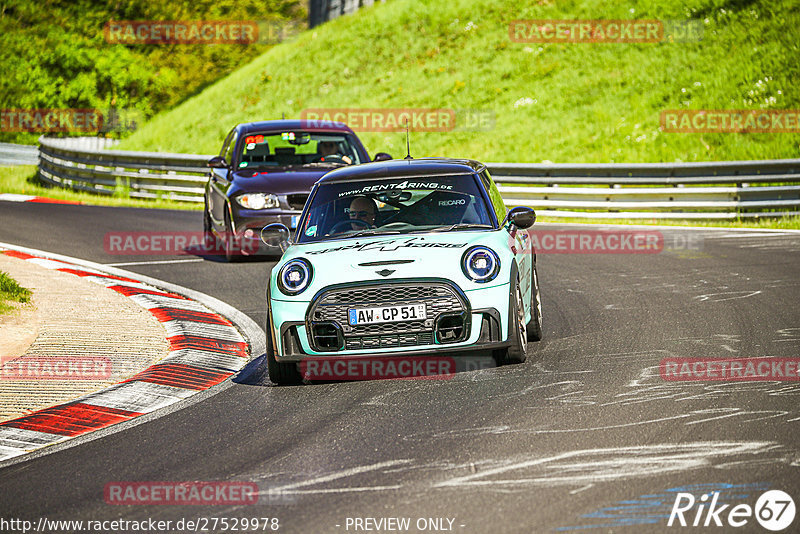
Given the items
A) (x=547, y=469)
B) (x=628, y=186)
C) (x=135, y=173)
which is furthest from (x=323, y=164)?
(x=135, y=173)

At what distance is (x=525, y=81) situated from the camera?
34.1 meters

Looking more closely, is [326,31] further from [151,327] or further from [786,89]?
[151,327]

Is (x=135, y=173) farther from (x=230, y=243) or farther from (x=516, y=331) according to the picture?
(x=516, y=331)

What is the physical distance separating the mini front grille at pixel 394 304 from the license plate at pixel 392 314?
26 millimetres

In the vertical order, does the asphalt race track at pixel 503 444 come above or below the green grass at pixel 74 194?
below

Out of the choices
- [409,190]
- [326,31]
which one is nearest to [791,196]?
[409,190]

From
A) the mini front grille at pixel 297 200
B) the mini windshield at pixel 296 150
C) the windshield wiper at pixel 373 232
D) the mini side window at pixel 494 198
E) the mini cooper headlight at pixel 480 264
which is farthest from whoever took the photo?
the mini windshield at pixel 296 150

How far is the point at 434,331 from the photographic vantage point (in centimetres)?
732

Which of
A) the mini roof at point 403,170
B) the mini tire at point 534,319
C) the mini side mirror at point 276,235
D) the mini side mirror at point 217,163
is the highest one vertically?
the mini side mirror at point 217,163

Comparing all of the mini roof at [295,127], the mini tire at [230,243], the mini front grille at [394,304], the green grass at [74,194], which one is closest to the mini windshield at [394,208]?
the mini front grille at [394,304]

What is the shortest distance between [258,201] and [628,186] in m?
8.52

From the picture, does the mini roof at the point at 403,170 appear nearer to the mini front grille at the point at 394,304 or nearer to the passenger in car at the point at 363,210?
the passenger in car at the point at 363,210

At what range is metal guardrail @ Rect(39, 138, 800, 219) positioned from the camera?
59.6 ft

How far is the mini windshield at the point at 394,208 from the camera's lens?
8359mm
